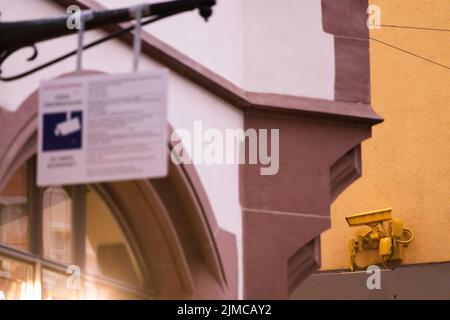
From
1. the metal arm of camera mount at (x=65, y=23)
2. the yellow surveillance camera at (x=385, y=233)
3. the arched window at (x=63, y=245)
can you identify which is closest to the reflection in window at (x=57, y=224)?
the arched window at (x=63, y=245)

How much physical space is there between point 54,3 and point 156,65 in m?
1.47

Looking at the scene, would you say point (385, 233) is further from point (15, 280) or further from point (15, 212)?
point (15, 280)

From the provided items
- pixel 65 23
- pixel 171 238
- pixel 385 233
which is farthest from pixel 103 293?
pixel 385 233

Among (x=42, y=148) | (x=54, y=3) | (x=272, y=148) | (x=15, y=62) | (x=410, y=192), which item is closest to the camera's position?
(x=42, y=148)

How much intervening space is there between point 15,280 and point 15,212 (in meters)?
0.50

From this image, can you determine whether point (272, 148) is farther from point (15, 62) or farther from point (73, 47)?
point (15, 62)

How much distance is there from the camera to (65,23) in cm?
802

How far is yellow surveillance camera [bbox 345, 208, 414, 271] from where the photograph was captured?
21.0 metres

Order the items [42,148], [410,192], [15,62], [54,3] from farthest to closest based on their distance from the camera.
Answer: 1. [410,192]
2. [54,3]
3. [15,62]
4. [42,148]

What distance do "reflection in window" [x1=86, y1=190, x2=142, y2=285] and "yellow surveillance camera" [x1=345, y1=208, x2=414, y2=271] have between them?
1023 cm

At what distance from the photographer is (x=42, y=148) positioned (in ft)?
23.9

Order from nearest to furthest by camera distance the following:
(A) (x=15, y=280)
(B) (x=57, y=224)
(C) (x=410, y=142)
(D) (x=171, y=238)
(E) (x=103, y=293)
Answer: (A) (x=15, y=280) → (B) (x=57, y=224) → (E) (x=103, y=293) → (D) (x=171, y=238) → (C) (x=410, y=142)

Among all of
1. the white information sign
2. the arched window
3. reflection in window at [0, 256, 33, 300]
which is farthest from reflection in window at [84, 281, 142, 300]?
the white information sign
